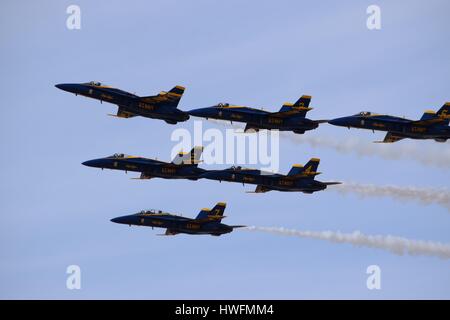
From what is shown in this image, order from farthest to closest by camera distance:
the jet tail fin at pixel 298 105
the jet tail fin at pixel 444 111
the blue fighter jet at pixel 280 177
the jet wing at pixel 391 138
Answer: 1. the blue fighter jet at pixel 280 177
2. the jet wing at pixel 391 138
3. the jet tail fin at pixel 298 105
4. the jet tail fin at pixel 444 111

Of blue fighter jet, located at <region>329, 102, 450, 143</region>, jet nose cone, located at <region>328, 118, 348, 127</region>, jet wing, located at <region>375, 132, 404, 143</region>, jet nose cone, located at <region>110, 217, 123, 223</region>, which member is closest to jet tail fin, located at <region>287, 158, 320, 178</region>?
jet nose cone, located at <region>328, 118, 348, 127</region>

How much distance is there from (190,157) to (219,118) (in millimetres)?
7319

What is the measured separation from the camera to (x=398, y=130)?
166125 millimetres

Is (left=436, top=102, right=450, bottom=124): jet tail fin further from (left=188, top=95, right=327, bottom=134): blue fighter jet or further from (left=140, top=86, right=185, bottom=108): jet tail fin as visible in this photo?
(left=140, top=86, right=185, bottom=108): jet tail fin

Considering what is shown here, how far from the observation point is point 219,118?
16762 centimetres

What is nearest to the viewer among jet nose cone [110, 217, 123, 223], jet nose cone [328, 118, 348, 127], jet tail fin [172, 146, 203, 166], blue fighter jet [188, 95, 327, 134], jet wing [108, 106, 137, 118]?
blue fighter jet [188, 95, 327, 134]

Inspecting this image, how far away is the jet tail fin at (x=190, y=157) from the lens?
17050 centimetres

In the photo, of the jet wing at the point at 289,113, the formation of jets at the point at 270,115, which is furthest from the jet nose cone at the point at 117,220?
the jet wing at the point at 289,113

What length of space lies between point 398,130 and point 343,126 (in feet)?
20.7

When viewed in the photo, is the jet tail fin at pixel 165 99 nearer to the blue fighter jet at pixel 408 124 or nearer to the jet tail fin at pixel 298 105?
the jet tail fin at pixel 298 105

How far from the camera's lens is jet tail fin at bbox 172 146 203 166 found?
170500 mm
